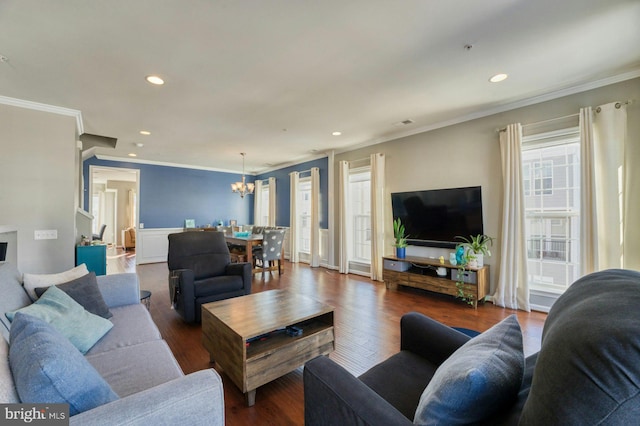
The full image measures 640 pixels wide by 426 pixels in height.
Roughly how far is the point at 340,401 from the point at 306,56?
2.62 meters

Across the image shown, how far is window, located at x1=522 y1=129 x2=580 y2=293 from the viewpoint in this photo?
3.28 m

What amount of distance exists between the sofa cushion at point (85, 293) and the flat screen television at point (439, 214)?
413cm

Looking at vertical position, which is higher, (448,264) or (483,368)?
(483,368)

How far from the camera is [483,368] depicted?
31.0 inches

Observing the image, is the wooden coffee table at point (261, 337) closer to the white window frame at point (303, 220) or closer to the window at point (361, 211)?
the window at point (361, 211)

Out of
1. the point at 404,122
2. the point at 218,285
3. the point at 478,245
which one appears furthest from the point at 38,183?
the point at 478,245

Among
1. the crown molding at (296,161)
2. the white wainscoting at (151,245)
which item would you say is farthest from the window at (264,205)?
the white wainscoting at (151,245)

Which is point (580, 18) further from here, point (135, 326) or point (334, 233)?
point (334, 233)

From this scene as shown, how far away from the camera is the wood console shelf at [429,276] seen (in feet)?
11.9

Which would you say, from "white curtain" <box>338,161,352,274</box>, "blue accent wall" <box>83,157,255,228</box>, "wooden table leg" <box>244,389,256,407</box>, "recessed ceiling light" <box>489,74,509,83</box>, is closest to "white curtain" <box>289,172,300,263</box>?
"white curtain" <box>338,161,352,274</box>

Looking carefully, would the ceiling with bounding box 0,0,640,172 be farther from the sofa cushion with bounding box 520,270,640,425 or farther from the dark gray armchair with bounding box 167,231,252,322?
the sofa cushion with bounding box 520,270,640,425

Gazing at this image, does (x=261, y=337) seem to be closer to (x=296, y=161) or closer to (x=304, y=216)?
(x=304, y=216)

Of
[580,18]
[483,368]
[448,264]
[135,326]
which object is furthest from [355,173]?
[483,368]

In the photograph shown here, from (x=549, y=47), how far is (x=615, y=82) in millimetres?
1253
